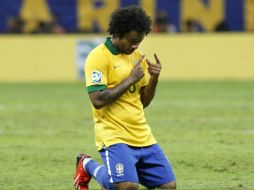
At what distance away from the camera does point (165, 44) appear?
28859mm

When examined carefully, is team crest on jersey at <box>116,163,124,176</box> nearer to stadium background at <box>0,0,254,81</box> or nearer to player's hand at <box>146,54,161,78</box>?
player's hand at <box>146,54,161,78</box>

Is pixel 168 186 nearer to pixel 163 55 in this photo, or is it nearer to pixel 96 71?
pixel 96 71

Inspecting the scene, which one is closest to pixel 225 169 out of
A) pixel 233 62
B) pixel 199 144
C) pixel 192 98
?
pixel 199 144

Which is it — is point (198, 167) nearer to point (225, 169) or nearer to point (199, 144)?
point (225, 169)

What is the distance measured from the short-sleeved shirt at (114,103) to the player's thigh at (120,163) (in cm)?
8

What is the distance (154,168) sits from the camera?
9.15 meters

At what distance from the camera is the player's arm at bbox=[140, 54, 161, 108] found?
9.05m

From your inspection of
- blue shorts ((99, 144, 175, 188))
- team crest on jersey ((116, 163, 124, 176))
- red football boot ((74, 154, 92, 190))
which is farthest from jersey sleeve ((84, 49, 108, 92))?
red football boot ((74, 154, 92, 190))

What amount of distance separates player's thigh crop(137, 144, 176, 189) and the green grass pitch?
0.78 meters

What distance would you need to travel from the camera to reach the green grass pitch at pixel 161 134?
35.3 feet

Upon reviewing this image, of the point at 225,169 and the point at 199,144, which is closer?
the point at 225,169

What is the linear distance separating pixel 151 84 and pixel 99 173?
1.03 meters

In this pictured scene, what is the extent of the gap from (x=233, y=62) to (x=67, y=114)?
11008 millimetres

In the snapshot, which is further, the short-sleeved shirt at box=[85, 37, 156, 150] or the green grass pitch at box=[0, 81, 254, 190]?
the green grass pitch at box=[0, 81, 254, 190]
